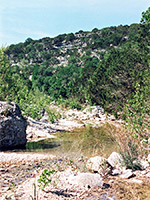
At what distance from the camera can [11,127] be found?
34.9ft

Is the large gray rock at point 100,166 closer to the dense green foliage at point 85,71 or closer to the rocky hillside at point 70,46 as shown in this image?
the dense green foliage at point 85,71

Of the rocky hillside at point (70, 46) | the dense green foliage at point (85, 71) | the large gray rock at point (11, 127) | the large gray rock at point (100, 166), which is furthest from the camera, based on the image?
the rocky hillside at point (70, 46)

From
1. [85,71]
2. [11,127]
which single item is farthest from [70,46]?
[11,127]

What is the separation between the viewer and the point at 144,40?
77.9 ft

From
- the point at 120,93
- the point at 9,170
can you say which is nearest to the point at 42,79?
the point at 120,93

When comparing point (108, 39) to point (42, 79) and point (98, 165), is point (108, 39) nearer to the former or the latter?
point (42, 79)

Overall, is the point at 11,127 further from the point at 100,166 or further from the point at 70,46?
the point at 70,46

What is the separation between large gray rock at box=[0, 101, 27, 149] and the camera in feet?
34.0

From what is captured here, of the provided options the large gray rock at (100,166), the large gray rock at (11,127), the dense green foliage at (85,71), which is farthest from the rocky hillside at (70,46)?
the large gray rock at (100,166)

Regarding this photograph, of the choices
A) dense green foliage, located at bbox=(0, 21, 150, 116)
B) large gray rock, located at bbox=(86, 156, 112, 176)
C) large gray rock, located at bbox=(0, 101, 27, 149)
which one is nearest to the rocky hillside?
dense green foliage, located at bbox=(0, 21, 150, 116)

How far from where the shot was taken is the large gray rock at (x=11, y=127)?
10.4m

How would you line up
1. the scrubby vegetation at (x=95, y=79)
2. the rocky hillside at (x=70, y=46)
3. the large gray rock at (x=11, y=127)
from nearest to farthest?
the scrubby vegetation at (x=95, y=79), the large gray rock at (x=11, y=127), the rocky hillside at (x=70, y=46)

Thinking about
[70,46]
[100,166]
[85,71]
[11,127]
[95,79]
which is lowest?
[100,166]

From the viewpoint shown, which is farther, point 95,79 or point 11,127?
point 95,79
